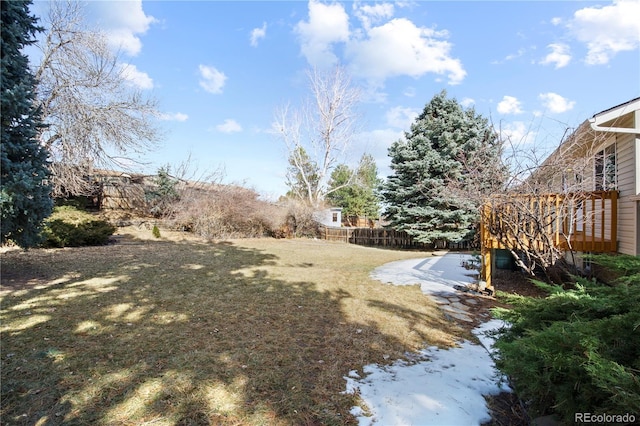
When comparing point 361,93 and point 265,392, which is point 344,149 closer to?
point 361,93

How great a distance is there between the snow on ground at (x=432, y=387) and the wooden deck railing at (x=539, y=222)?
2.50 m

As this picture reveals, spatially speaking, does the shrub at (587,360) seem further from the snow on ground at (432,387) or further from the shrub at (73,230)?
the shrub at (73,230)

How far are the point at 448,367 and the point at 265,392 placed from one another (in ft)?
5.88

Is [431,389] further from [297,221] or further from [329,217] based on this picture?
[329,217]

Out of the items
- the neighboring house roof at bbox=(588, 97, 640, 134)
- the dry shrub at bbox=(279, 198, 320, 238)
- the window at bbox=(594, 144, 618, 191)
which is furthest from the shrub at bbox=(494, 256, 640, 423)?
the dry shrub at bbox=(279, 198, 320, 238)

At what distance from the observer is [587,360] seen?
56.4 inches

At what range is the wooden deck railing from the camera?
5.21 m

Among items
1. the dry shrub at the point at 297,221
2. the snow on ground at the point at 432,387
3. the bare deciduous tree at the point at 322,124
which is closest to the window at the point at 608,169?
the snow on ground at the point at 432,387

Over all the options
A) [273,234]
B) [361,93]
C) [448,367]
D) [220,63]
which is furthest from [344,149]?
[448,367]

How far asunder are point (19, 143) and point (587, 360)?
24.8 feet

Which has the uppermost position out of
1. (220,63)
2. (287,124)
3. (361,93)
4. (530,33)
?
(361,93)

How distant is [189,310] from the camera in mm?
4359

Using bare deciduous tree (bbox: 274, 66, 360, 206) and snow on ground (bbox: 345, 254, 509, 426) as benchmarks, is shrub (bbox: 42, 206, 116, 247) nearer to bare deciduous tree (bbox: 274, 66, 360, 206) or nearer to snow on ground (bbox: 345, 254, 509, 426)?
snow on ground (bbox: 345, 254, 509, 426)

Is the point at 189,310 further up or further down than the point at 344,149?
further down
